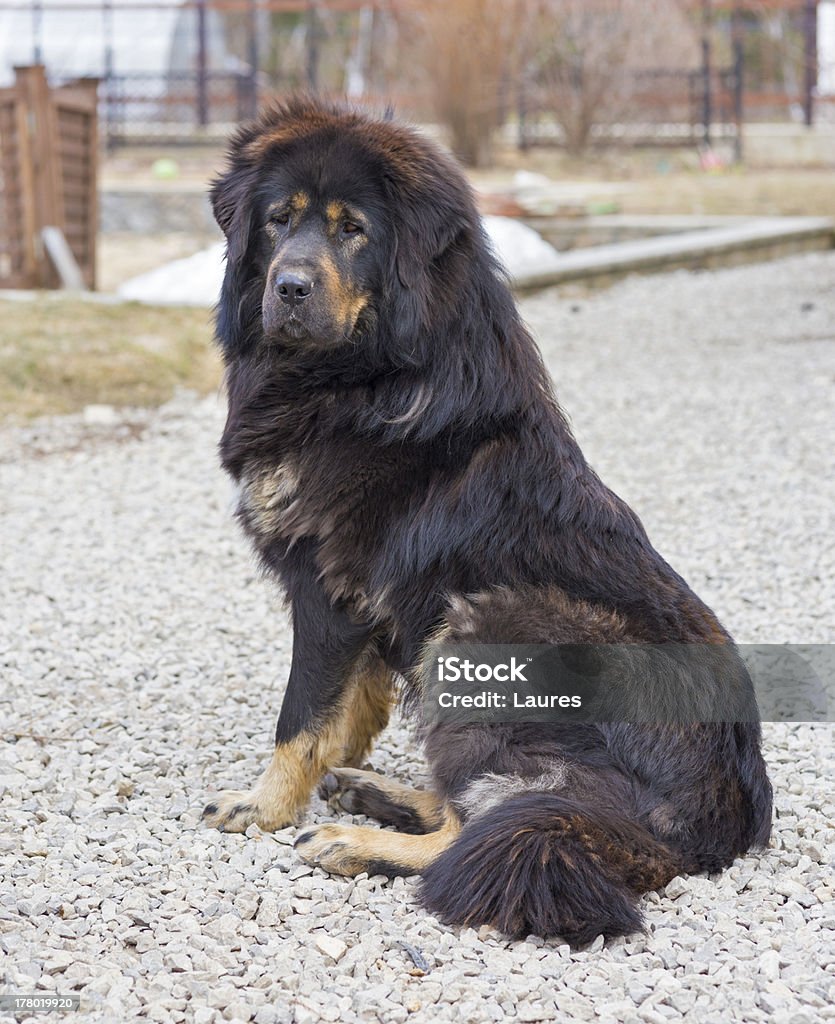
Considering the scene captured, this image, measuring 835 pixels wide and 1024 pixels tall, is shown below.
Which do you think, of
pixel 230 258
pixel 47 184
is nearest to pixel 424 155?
pixel 230 258

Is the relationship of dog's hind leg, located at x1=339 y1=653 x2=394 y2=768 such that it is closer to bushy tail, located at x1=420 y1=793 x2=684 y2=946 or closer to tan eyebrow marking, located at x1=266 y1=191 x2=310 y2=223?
bushy tail, located at x1=420 y1=793 x2=684 y2=946

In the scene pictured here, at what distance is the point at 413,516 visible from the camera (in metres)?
3.09

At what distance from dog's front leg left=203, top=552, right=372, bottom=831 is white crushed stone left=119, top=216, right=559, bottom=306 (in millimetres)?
7351

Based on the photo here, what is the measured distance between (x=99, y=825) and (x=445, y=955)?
1089mm

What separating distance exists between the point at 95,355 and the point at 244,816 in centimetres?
603

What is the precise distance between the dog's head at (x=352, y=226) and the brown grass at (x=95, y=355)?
506 centimetres

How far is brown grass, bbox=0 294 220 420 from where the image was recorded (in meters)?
8.30

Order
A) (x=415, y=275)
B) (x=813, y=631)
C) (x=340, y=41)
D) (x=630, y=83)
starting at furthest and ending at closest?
1. (x=340, y=41)
2. (x=630, y=83)
3. (x=813, y=631)
4. (x=415, y=275)

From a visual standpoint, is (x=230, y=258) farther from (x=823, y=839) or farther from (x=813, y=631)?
(x=813, y=631)

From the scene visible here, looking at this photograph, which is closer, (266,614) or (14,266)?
(266,614)

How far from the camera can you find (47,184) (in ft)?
36.4

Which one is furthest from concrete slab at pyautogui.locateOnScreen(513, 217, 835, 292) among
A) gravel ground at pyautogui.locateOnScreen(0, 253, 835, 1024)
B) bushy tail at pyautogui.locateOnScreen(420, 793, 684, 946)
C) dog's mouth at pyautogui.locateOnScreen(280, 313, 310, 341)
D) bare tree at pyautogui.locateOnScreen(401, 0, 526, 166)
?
bushy tail at pyautogui.locateOnScreen(420, 793, 684, 946)

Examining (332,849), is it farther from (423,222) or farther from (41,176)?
(41,176)

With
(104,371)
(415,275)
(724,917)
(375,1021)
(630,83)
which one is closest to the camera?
(375,1021)
